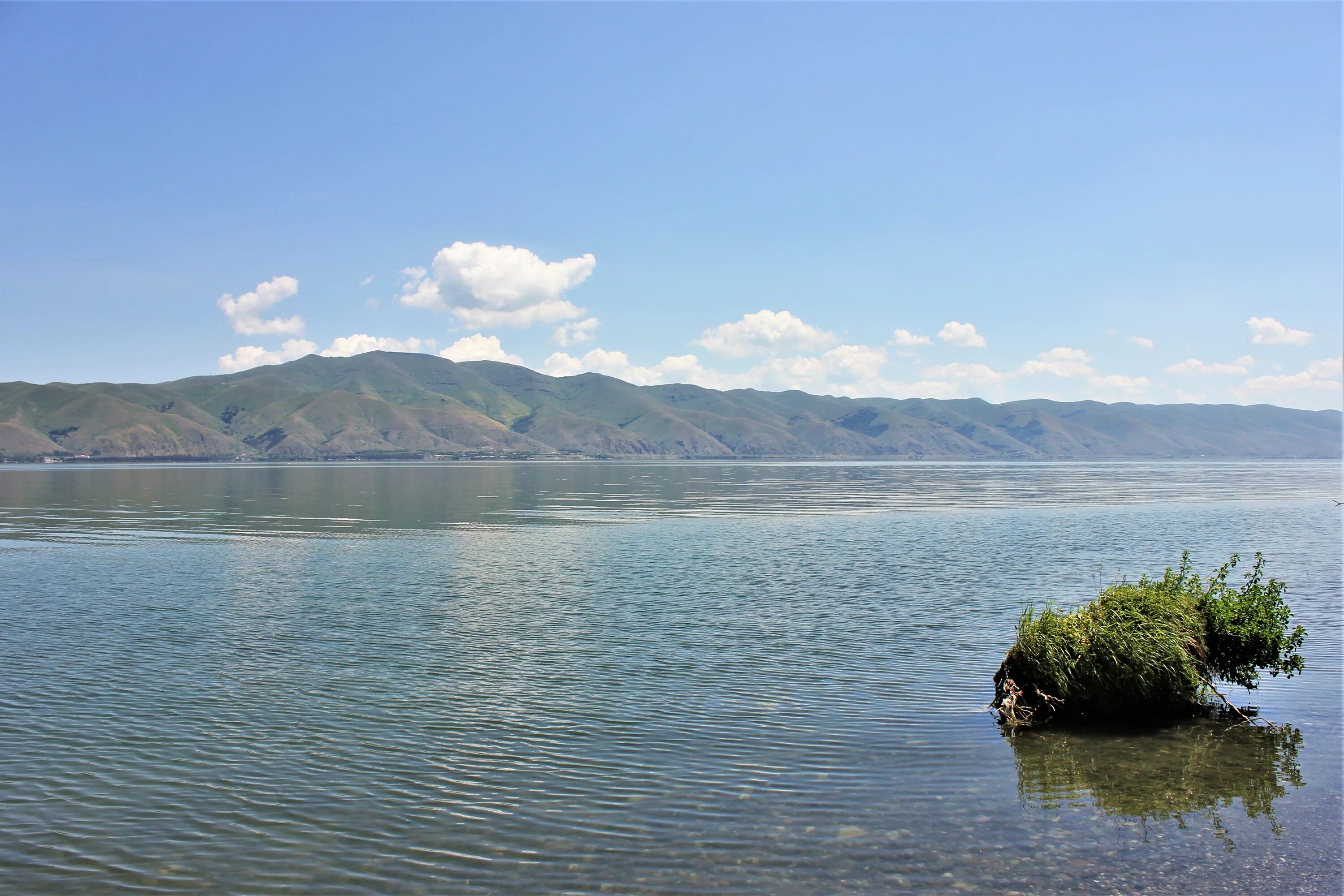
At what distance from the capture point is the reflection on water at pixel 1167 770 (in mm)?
12930

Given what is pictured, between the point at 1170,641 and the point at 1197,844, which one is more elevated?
the point at 1170,641

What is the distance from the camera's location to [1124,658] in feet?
55.8

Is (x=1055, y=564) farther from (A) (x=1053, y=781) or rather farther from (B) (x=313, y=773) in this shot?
(B) (x=313, y=773)

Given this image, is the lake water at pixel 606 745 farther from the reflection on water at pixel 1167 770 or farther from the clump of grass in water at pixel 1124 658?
the clump of grass in water at pixel 1124 658

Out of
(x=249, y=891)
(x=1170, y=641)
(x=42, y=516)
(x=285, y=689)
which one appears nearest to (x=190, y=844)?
(x=249, y=891)

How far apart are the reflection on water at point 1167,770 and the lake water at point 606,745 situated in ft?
0.21

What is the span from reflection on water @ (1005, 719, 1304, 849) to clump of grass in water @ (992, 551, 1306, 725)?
25.9 inches

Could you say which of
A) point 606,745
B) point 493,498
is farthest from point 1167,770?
point 493,498

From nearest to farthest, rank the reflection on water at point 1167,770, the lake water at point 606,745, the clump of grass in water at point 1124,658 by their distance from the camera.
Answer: the lake water at point 606,745 → the reflection on water at point 1167,770 → the clump of grass in water at point 1124,658

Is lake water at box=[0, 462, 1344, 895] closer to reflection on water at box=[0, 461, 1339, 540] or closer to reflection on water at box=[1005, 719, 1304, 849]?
reflection on water at box=[1005, 719, 1304, 849]

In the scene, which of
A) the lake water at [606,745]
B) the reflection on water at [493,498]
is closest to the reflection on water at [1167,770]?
the lake water at [606,745]

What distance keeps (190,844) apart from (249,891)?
6.25ft

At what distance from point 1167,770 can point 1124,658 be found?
294cm

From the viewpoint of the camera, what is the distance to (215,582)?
116 ft
